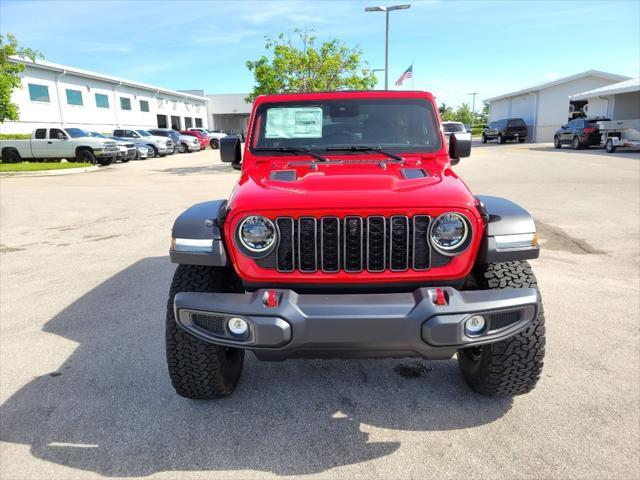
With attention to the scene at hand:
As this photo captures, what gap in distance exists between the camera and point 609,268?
5496 millimetres

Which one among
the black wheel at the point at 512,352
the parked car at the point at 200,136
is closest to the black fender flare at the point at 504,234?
the black wheel at the point at 512,352

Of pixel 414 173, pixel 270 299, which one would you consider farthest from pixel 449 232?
pixel 270 299

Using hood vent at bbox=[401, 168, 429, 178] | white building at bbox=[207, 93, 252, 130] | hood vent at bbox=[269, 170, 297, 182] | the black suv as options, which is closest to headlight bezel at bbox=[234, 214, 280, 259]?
hood vent at bbox=[269, 170, 297, 182]

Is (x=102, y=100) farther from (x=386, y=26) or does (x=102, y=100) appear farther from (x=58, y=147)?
(x=386, y=26)

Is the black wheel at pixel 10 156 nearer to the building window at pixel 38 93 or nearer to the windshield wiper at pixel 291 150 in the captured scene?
the building window at pixel 38 93

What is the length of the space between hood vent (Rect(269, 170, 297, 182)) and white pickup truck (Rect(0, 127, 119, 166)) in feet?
68.1

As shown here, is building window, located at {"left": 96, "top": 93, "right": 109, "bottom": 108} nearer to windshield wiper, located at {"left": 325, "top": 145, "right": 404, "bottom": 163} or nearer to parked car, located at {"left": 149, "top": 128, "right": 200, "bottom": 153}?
parked car, located at {"left": 149, "top": 128, "right": 200, "bottom": 153}

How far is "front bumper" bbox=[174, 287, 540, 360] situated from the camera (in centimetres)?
227

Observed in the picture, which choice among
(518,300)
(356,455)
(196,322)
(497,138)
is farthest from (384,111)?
(497,138)

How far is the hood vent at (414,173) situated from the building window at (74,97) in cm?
3518

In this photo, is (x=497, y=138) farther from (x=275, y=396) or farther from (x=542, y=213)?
(x=275, y=396)

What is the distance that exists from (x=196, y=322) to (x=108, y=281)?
11.1 feet

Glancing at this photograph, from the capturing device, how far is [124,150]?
2377cm

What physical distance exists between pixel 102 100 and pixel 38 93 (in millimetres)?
7231
